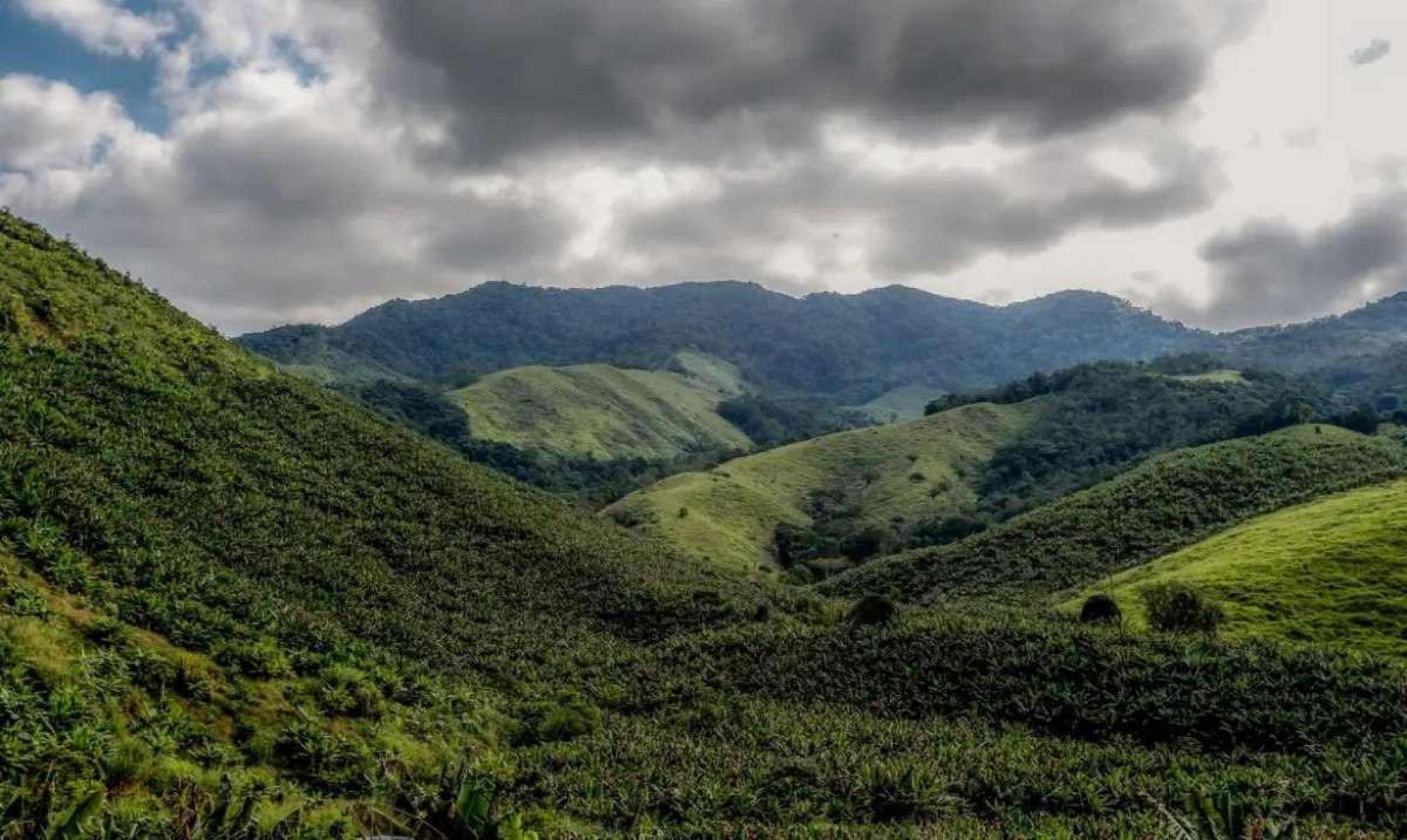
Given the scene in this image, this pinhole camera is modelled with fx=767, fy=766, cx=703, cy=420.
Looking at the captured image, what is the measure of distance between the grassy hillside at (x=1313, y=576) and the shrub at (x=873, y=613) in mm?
20482

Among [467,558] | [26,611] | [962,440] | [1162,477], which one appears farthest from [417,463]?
[962,440]

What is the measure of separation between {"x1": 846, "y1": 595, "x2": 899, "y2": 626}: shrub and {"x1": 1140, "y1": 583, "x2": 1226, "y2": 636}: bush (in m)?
16.4

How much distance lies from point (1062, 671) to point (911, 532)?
10692 cm

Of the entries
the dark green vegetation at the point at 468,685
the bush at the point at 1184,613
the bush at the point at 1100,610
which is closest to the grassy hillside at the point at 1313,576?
the bush at the point at 1184,613

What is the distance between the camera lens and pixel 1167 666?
100 feet

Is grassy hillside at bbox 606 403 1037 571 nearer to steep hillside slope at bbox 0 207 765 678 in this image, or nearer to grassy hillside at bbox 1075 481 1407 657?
steep hillside slope at bbox 0 207 765 678

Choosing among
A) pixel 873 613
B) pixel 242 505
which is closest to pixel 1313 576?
pixel 873 613

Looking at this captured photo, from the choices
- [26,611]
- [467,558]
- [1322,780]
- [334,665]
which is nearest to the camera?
[26,611]

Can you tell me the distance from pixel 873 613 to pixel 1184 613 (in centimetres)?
2010

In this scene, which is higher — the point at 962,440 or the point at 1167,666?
the point at 962,440

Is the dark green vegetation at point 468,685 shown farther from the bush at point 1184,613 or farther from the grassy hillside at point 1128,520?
the grassy hillside at point 1128,520

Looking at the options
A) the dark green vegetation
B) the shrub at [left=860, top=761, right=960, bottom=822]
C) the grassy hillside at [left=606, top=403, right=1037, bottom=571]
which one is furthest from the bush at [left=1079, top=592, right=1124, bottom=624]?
the grassy hillside at [left=606, top=403, right=1037, bottom=571]

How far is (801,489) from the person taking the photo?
16950 cm

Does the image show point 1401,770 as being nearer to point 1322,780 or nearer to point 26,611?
point 1322,780
